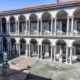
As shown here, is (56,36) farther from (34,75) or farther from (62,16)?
(34,75)

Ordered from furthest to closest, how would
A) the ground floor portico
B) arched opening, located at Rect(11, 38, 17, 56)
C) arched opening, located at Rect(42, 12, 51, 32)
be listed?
arched opening, located at Rect(11, 38, 17, 56) → arched opening, located at Rect(42, 12, 51, 32) → the ground floor portico

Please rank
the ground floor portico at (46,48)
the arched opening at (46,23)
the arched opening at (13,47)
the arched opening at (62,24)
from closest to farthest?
the ground floor portico at (46,48) < the arched opening at (62,24) < the arched opening at (46,23) < the arched opening at (13,47)

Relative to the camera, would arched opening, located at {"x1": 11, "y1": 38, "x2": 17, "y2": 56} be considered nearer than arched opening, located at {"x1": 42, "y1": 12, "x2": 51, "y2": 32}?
No

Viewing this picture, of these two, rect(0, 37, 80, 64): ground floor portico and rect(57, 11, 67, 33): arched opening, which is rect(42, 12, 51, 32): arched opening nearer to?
rect(57, 11, 67, 33): arched opening

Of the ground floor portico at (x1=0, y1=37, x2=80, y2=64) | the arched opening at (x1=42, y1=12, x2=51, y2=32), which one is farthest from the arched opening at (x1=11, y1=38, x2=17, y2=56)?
the arched opening at (x1=42, y1=12, x2=51, y2=32)

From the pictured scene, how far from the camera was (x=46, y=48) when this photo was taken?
919 inches

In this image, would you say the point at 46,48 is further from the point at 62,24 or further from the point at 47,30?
the point at 62,24

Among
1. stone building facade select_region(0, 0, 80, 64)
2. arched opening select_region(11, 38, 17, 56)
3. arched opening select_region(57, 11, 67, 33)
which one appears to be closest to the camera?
stone building facade select_region(0, 0, 80, 64)

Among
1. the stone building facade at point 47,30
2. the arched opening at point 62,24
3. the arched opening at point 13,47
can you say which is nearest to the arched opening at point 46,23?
the stone building facade at point 47,30

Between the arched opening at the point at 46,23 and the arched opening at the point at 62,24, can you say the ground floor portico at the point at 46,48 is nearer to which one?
the arched opening at the point at 62,24

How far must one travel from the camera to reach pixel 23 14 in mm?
21562

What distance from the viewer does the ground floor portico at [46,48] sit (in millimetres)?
18500

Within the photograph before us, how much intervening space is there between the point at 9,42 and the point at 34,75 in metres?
13.8

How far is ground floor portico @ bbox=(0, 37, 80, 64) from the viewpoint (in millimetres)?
18500
